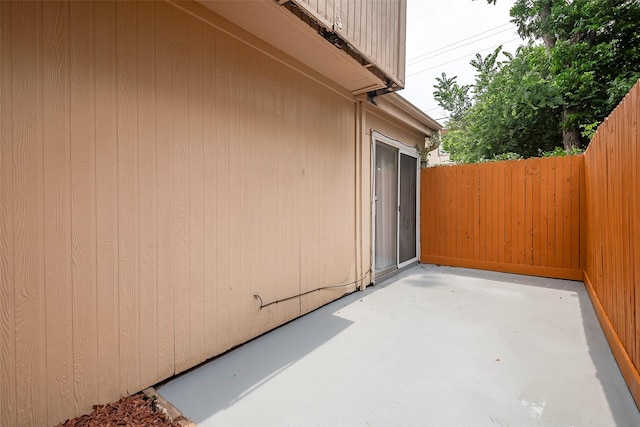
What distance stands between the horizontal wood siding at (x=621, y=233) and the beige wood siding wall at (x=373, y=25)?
1920 millimetres

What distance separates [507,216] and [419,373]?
3.91 meters

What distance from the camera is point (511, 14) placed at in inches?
377

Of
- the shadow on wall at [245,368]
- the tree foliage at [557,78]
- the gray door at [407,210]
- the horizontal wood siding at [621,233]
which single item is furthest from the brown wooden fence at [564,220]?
the tree foliage at [557,78]

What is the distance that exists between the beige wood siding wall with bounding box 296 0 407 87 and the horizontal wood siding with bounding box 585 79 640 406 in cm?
192

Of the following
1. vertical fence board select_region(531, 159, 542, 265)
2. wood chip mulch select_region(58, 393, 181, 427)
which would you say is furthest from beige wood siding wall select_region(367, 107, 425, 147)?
wood chip mulch select_region(58, 393, 181, 427)

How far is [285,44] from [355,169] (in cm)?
178

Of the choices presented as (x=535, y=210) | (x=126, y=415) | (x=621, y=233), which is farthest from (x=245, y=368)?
(x=535, y=210)

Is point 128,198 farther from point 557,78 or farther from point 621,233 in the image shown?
point 557,78

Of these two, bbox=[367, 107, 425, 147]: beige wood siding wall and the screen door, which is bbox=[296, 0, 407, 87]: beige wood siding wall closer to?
bbox=[367, 107, 425, 147]: beige wood siding wall

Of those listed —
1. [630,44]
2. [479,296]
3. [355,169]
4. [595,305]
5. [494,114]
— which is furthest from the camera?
[494,114]

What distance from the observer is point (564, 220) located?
4.37 meters

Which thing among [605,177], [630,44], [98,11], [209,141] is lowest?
[605,177]

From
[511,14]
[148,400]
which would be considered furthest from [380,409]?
[511,14]

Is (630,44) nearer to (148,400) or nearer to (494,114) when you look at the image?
(494,114)
